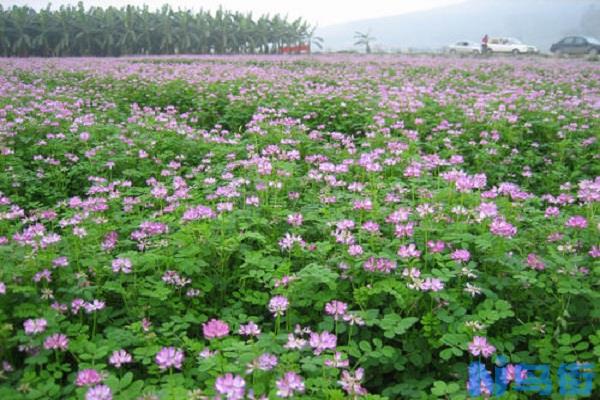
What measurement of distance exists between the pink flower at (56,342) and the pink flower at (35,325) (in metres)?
0.07

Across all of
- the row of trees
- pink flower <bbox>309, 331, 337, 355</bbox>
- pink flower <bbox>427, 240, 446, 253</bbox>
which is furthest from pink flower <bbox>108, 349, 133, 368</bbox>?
the row of trees

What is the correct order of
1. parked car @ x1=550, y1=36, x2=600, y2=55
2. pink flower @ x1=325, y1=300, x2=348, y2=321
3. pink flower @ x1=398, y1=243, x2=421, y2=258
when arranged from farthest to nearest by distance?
parked car @ x1=550, y1=36, x2=600, y2=55 → pink flower @ x1=398, y1=243, x2=421, y2=258 → pink flower @ x1=325, y1=300, x2=348, y2=321

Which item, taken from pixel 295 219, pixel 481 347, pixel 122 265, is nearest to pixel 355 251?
pixel 295 219

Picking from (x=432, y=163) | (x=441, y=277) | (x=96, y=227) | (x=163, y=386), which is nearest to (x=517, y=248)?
(x=441, y=277)

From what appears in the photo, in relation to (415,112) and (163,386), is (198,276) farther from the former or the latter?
(415,112)

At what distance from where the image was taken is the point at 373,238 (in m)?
3.26

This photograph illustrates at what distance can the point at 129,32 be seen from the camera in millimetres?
35281

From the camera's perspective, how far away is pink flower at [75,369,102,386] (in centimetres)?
215

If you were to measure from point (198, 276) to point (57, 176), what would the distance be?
10.3 ft

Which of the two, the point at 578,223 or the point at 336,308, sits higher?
the point at 578,223

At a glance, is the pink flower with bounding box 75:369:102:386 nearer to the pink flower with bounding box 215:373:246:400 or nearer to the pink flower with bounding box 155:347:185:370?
the pink flower with bounding box 155:347:185:370

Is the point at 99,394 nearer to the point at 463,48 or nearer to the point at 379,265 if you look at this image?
the point at 379,265

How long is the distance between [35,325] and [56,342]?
14 cm

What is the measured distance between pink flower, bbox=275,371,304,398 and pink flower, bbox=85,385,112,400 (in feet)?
2.40
